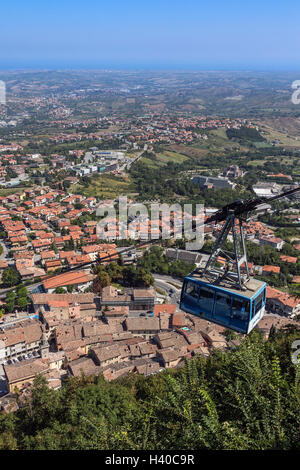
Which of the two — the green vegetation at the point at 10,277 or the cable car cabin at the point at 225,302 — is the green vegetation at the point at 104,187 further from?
the cable car cabin at the point at 225,302

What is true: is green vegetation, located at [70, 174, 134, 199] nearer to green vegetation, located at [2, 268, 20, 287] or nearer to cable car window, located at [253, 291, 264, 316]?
green vegetation, located at [2, 268, 20, 287]

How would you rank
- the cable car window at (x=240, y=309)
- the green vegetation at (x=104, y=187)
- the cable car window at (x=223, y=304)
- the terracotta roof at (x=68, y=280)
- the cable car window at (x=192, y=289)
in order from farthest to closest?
the green vegetation at (x=104, y=187) < the terracotta roof at (x=68, y=280) < the cable car window at (x=192, y=289) < the cable car window at (x=223, y=304) < the cable car window at (x=240, y=309)

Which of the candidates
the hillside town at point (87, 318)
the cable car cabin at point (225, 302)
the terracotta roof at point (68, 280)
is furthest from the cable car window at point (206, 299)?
the terracotta roof at point (68, 280)

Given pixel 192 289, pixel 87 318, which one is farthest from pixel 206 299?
pixel 87 318

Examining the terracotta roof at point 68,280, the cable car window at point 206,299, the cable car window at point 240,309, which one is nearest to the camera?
the cable car window at point 240,309

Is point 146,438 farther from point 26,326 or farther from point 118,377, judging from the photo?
point 26,326

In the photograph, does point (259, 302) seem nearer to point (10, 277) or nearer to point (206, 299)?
point (206, 299)

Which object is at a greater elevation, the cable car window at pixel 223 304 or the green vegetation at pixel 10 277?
the cable car window at pixel 223 304

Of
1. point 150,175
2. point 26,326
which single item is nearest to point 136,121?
point 150,175

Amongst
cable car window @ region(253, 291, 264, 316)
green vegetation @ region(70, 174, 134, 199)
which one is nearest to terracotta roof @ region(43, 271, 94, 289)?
cable car window @ region(253, 291, 264, 316)
